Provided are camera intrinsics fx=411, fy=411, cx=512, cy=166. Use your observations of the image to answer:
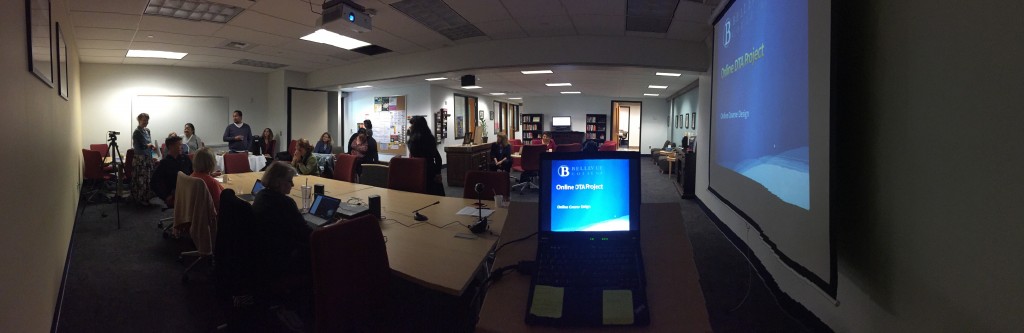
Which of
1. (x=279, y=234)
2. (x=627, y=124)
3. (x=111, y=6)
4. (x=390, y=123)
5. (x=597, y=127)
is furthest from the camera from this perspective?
(x=627, y=124)

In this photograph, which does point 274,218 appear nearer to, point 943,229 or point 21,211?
point 21,211

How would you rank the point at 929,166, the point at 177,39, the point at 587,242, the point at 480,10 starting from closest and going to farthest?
the point at 587,242
the point at 929,166
the point at 480,10
the point at 177,39

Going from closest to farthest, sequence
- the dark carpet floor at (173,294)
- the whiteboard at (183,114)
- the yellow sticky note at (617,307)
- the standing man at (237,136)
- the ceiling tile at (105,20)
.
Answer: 1. the yellow sticky note at (617,307)
2. the dark carpet floor at (173,294)
3. the ceiling tile at (105,20)
4. the standing man at (237,136)
5. the whiteboard at (183,114)

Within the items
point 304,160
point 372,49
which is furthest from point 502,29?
point 304,160

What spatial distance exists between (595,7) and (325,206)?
346 cm

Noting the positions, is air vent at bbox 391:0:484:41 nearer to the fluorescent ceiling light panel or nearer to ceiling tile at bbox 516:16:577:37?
ceiling tile at bbox 516:16:577:37

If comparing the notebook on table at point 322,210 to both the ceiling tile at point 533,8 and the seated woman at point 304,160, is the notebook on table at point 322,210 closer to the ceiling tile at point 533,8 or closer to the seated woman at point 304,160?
the seated woman at point 304,160

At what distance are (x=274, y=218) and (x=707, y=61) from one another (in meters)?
5.82

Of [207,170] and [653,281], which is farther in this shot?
[207,170]

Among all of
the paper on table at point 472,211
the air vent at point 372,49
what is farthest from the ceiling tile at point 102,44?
the paper on table at point 472,211

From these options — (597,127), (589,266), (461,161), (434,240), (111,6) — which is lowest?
(434,240)

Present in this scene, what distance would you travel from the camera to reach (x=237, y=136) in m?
8.09

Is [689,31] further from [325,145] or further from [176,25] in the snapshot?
[176,25]

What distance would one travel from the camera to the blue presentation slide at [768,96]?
1756mm
